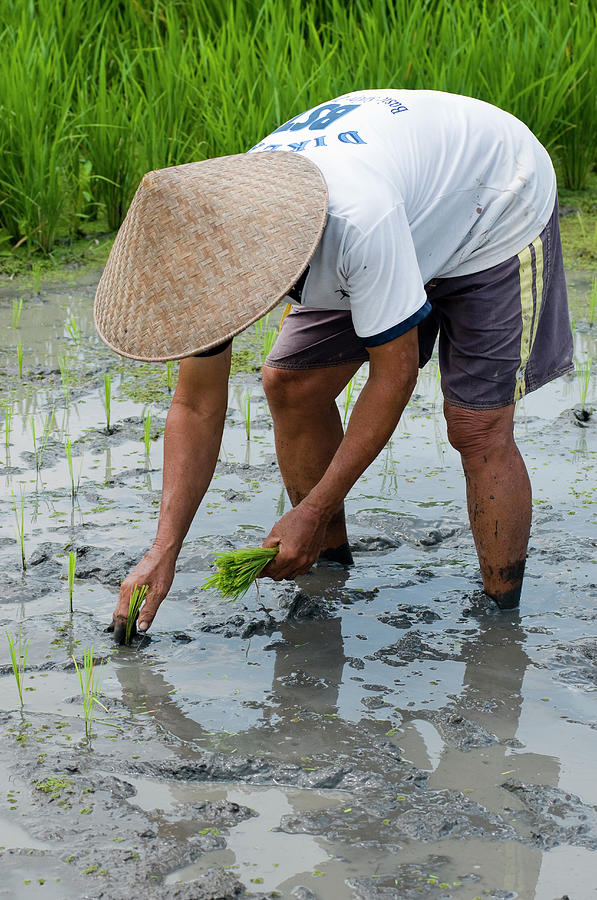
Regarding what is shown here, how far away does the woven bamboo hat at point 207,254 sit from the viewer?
6.05 feet

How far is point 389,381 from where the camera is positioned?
2.04 meters

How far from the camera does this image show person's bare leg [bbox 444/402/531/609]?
241 centimetres

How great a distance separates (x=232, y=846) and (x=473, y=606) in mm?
1003

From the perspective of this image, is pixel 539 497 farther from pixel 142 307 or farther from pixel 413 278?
pixel 142 307

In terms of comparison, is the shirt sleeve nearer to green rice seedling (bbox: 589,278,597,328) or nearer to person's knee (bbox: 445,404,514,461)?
person's knee (bbox: 445,404,514,461)

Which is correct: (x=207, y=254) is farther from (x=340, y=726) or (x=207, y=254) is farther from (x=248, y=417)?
(x=248, y=417)

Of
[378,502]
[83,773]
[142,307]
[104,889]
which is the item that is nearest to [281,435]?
[378,502]

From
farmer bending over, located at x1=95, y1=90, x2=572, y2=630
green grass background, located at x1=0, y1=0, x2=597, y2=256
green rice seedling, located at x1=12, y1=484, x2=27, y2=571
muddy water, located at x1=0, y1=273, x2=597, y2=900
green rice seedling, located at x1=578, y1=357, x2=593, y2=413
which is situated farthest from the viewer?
green grass background, located at x1=0, y1=0, x2=597, y2=256

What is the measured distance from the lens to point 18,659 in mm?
2344

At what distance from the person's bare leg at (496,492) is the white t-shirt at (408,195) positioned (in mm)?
332

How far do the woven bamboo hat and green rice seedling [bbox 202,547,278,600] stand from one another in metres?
0.55

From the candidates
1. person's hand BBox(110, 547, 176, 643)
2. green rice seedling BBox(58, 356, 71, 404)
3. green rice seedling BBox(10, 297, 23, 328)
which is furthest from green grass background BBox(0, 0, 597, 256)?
person's hand BBox(110, 547, 176, 643)

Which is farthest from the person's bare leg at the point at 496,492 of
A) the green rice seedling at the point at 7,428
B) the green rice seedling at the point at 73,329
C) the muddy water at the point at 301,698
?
the green rice seedling at the point at 73,329

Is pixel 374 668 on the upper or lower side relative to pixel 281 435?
lower
